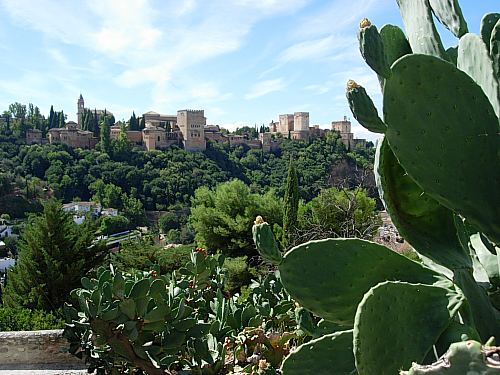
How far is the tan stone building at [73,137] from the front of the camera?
141 ft

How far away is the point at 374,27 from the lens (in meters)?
0.97

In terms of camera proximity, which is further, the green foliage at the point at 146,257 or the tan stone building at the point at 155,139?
the tan stone building at the point at 155,139

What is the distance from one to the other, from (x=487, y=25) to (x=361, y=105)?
1.24 ft

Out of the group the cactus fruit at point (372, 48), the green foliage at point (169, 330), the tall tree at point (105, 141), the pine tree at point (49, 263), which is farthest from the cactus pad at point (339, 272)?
the tall tree at point (105, 141)

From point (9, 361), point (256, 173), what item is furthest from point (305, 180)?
point (9, 361)

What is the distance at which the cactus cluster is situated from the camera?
99cm

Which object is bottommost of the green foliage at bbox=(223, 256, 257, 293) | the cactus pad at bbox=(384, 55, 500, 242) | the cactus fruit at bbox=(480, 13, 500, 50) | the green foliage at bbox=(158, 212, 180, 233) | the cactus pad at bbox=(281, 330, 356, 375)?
the green foliage at bbox=(158, 212, 180, 233)

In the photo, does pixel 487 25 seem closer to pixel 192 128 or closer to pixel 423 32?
pixel 423 32

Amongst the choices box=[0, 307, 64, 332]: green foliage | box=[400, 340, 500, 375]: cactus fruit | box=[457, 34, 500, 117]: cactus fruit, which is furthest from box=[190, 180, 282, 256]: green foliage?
box=[400, 340, 500, 375]: cactus fruit

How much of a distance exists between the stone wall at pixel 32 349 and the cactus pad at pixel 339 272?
4352mm

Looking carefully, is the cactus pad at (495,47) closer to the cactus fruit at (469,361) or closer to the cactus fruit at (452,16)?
the cactus fruit at (452,16)

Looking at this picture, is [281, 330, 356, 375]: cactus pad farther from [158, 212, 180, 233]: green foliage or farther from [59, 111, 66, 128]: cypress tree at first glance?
[59, 111, 66, 128]: cypress tree

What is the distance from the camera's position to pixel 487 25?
1.12 m

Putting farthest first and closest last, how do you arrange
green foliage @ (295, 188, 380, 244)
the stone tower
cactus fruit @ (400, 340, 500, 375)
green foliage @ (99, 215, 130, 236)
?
the stone tower < green foliage @ (99, 215, 130, 236) < green foliage @ (295, 188, 380, 244) < cactus fruit @ (400, 340, 500, 375)
